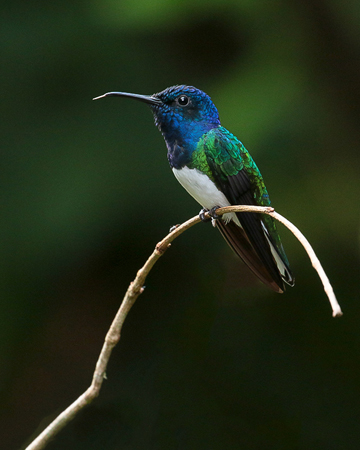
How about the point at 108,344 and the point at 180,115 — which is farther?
the point at 180,115

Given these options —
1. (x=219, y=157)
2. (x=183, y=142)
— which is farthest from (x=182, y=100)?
(x=219, y=157)

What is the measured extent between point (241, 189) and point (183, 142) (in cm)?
34

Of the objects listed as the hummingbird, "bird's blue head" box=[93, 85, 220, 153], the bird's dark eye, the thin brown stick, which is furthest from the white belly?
the thin brown stick

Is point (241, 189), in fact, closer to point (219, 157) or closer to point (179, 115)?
point (219, 157)

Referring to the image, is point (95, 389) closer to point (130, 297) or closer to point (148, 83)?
point (130, 297)

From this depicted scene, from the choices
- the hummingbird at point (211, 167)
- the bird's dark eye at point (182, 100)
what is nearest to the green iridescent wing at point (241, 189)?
the hummingbird at point (211, 167)

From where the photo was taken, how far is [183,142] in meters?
2.12

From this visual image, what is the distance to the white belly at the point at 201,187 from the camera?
2.09m

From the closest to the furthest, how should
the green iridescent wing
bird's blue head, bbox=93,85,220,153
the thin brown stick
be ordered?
1. the thin brown stick
2. the green iridescent wing
3. bird's blue head, bbox=93,85,220,153

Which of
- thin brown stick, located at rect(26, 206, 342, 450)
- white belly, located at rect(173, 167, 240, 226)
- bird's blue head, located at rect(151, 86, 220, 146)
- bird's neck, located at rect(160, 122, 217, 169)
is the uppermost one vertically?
bird's blue head, located at rect(151, 86, 220, 146)

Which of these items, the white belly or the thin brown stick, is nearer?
the thin brown stick

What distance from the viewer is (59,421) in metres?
1.20

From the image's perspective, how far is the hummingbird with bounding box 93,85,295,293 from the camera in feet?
6.81

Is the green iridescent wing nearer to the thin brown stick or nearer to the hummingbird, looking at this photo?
the hummingbird
